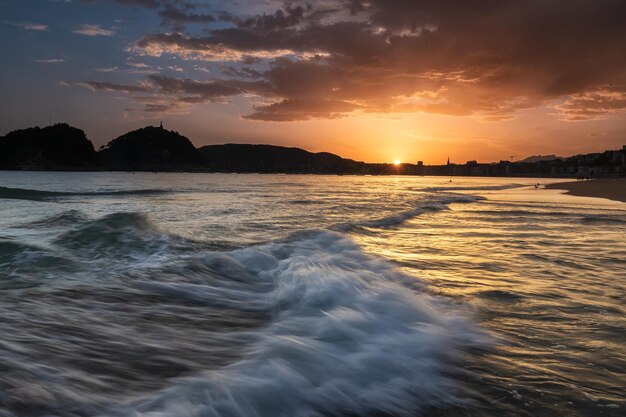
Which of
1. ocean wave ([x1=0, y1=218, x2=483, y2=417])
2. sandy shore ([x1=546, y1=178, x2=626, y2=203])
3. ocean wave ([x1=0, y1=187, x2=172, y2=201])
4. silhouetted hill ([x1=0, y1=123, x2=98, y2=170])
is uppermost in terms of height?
silhouetted hill ([x1=0, y1=123, x2=98, y2=170])

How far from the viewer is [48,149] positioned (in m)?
Answer: 185

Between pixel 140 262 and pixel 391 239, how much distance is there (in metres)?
6.67

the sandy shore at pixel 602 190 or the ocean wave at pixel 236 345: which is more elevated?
the sandy shore at pixel 602 190

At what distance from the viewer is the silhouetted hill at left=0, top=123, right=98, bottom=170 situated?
18000cm

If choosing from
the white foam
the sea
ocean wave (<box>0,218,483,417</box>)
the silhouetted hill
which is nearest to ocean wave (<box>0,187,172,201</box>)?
the sea

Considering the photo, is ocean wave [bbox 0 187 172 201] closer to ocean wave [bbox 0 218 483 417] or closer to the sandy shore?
ocean wave [bbox 0 218 483 417]

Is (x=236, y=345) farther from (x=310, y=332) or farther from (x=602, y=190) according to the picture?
(x=602, y=190)

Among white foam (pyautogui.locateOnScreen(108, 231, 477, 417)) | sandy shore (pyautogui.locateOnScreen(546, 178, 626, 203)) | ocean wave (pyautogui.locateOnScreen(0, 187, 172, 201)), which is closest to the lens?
white foam (pyautogui.locateOnScreen(108, 231, 477, 417))

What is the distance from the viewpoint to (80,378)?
3250 mm

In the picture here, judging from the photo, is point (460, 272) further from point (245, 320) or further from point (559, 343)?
point (245, 320)

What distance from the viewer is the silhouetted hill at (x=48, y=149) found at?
591 ft

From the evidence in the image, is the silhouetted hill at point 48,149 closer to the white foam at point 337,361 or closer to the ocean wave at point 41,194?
the ocean wave at point 41,194

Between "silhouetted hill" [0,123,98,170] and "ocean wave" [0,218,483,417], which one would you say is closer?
"ocean wave" [0,218,483,417]

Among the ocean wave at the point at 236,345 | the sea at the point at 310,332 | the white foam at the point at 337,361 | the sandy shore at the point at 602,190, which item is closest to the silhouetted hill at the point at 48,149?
the sandy shore at the point at 602,190
